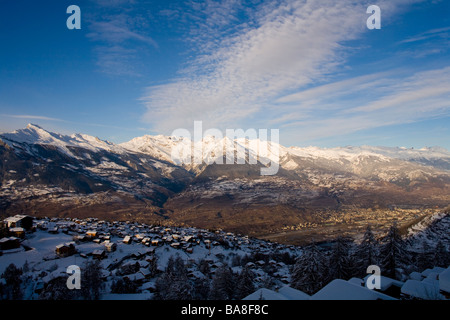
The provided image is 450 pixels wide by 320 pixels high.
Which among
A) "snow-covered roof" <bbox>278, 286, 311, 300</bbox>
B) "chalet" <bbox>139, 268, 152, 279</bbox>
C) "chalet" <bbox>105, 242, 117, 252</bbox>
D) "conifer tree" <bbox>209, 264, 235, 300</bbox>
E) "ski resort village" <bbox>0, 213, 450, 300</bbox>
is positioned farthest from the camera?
"chalet" <bbox>105, 242, 117, 252</bbox>

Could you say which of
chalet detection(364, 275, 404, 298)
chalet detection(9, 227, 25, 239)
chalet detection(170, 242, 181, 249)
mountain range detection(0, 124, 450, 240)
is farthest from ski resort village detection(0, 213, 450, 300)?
mountain range detection(0, 124, 450, 240)

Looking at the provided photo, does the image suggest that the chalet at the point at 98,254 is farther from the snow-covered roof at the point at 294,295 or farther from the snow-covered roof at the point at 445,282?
the snow-covered roof at the point at 445,282

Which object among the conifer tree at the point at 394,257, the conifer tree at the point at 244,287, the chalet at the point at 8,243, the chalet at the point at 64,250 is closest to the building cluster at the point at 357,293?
the conifer tree at the point at 394,257

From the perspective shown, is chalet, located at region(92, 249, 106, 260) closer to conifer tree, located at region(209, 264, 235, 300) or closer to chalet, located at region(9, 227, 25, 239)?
chalet, located at region(9, 227, 25, 239)

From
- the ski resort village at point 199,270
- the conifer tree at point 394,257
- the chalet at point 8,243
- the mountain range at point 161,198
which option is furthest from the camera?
the mountain range at point 161,198

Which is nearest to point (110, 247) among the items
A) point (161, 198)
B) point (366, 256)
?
point (366, 256)

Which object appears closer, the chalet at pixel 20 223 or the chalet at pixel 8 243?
the chalet at pixel 8 243
